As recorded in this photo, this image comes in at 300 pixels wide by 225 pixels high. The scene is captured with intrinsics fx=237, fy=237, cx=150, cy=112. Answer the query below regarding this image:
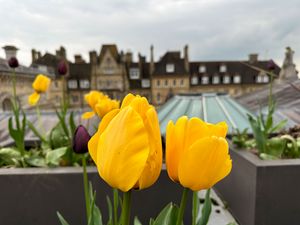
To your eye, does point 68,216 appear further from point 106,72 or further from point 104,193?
point 106,72

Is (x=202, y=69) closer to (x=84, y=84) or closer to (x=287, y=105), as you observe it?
(x=84, y=84)

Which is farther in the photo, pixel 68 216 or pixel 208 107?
pixel 208 107

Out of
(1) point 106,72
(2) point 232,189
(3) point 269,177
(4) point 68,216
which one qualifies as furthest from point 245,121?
(1) point 106,72

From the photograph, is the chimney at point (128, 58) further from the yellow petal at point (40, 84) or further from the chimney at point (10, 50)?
the yellow petal at point (40, 84)

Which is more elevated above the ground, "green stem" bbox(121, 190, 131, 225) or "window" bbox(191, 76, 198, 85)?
"window" bbox(191, 76, 198, 85)

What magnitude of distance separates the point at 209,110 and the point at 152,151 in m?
1.63

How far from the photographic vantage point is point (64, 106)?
130 cm

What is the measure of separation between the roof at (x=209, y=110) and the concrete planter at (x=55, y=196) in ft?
2.28

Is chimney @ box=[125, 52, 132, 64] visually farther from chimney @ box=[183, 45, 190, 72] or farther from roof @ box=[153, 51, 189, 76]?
chimney @ box=[183, 45, 190, 72]

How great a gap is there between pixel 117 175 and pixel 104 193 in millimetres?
673

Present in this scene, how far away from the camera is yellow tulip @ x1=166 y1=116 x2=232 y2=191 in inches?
13.8

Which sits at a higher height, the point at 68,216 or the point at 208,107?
the point at 208,107

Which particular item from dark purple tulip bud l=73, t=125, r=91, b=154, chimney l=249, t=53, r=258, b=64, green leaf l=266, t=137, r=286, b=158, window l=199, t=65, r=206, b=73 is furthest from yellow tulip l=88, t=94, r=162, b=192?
chimney l=249, t=53, r=258, b=64

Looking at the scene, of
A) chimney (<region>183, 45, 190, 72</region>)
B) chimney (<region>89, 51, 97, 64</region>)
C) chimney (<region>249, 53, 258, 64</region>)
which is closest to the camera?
chimney (<region>89, 51, 97, 64</region>)
